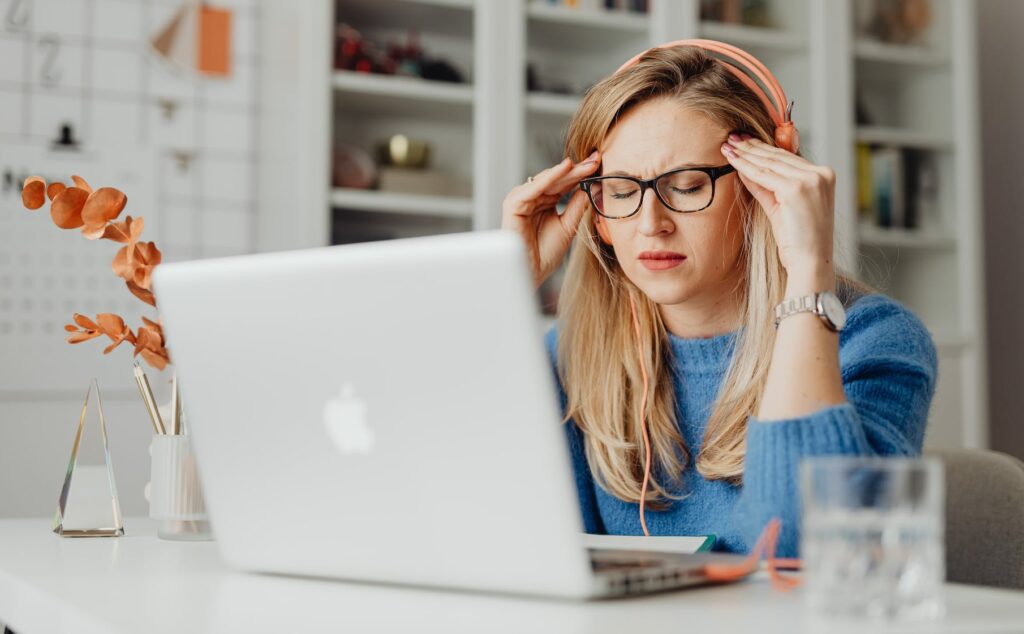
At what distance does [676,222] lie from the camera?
139 centimetres

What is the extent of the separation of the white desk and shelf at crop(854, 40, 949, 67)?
2611 mm

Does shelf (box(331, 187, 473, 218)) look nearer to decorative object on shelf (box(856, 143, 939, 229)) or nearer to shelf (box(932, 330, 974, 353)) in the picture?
decorative object on shelf (box(856, 143, 939, 229))

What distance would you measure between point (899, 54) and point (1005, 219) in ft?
2.15

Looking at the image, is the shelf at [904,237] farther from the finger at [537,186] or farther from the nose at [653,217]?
the nose at [653,217]

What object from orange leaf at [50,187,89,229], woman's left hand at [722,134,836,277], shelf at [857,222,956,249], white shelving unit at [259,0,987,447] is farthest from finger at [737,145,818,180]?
shelf at [857,222,956,249]

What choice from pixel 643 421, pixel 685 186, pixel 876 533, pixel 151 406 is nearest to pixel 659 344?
pixel 643 421

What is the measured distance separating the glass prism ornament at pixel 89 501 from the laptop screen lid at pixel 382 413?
402 mm

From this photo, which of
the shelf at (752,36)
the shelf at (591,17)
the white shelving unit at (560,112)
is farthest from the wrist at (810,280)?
the shelf at (752,36)

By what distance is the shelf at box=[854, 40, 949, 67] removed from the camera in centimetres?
314

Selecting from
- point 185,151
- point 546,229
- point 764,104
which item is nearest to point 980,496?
point 764,104

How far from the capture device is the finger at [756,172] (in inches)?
49.2

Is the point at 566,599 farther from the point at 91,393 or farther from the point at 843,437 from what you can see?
the point at 91,393

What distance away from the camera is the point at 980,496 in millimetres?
1287

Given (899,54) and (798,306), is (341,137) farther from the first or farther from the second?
(798,306)
